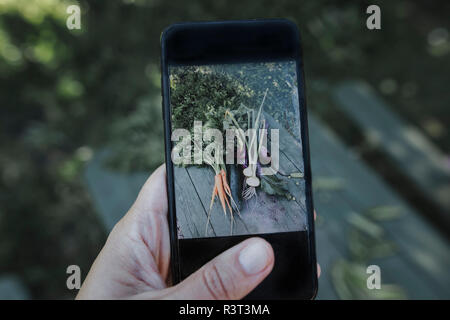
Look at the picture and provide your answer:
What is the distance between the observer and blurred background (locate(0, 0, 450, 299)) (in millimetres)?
1642

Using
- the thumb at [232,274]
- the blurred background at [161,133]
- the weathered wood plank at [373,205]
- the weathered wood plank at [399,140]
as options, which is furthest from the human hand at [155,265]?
the weathered wood plank at [399,140]

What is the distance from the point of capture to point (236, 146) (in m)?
0.91

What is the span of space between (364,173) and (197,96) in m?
1.20

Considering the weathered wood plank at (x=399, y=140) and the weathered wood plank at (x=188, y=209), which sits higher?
the weathered wood plank at (x=399, y=140)

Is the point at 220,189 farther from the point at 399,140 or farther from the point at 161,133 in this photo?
→ the point at 399,140

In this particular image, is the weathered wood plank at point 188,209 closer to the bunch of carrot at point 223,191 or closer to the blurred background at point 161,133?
the bunch of carrot at point 223,191

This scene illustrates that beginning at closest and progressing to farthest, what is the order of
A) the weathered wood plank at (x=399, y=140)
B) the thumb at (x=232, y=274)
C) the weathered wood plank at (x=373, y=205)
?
the thumb at (x=232, y=274) < the weathered wood plank at (x=373, y=205) < the weathered wood plank at (x=399, y=140)

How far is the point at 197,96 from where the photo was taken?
928 millimetres

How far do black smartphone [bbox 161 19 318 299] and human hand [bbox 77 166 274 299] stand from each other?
6 cm

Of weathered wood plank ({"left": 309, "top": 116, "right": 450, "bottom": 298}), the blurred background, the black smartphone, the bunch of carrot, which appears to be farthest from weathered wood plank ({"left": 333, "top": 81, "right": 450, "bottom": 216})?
the bunch of carrot

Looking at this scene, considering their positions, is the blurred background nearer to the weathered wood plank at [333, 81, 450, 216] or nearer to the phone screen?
the weathered wood plank at [333, 81, 450, 216]

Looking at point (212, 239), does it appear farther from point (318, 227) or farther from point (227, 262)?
point (318, 227)

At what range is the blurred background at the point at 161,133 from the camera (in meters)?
1.64
